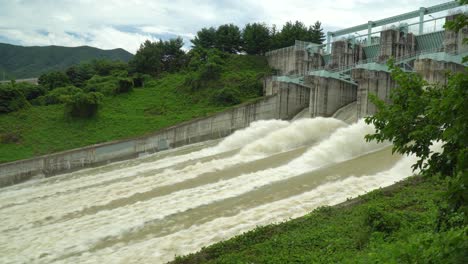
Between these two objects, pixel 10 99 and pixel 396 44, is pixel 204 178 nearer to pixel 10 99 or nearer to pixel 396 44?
pixel 396 44

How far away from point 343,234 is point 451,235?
403 cm

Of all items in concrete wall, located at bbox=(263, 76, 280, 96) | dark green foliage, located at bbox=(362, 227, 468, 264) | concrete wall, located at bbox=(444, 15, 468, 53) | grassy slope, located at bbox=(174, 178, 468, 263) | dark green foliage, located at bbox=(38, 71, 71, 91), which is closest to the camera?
dark green foliage, located at bbox=(362, 227, 468, 264)

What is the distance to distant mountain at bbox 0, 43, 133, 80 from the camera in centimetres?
12106

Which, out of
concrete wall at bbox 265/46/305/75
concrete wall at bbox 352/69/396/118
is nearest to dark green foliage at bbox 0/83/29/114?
concrete wall at bbox 265/46/305/75

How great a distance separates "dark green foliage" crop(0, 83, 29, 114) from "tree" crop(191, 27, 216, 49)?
2202 cm

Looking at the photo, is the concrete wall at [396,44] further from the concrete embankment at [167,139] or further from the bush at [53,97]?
the bush at [53,97]

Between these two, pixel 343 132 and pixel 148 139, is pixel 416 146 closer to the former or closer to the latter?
pixel 343 132

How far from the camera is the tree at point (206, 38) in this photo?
45656 millimetres

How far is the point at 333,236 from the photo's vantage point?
7363 millimetres

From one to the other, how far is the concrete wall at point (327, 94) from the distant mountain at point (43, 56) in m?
104

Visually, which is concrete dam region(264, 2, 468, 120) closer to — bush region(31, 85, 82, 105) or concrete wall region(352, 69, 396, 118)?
concrete wall region(352, 69, 396, 118)

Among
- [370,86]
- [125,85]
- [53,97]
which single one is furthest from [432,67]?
[53,97]

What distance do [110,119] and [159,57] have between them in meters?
18.9

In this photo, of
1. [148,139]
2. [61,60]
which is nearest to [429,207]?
[148,139]
